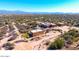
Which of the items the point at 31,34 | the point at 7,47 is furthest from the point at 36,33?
the point at 7,47
